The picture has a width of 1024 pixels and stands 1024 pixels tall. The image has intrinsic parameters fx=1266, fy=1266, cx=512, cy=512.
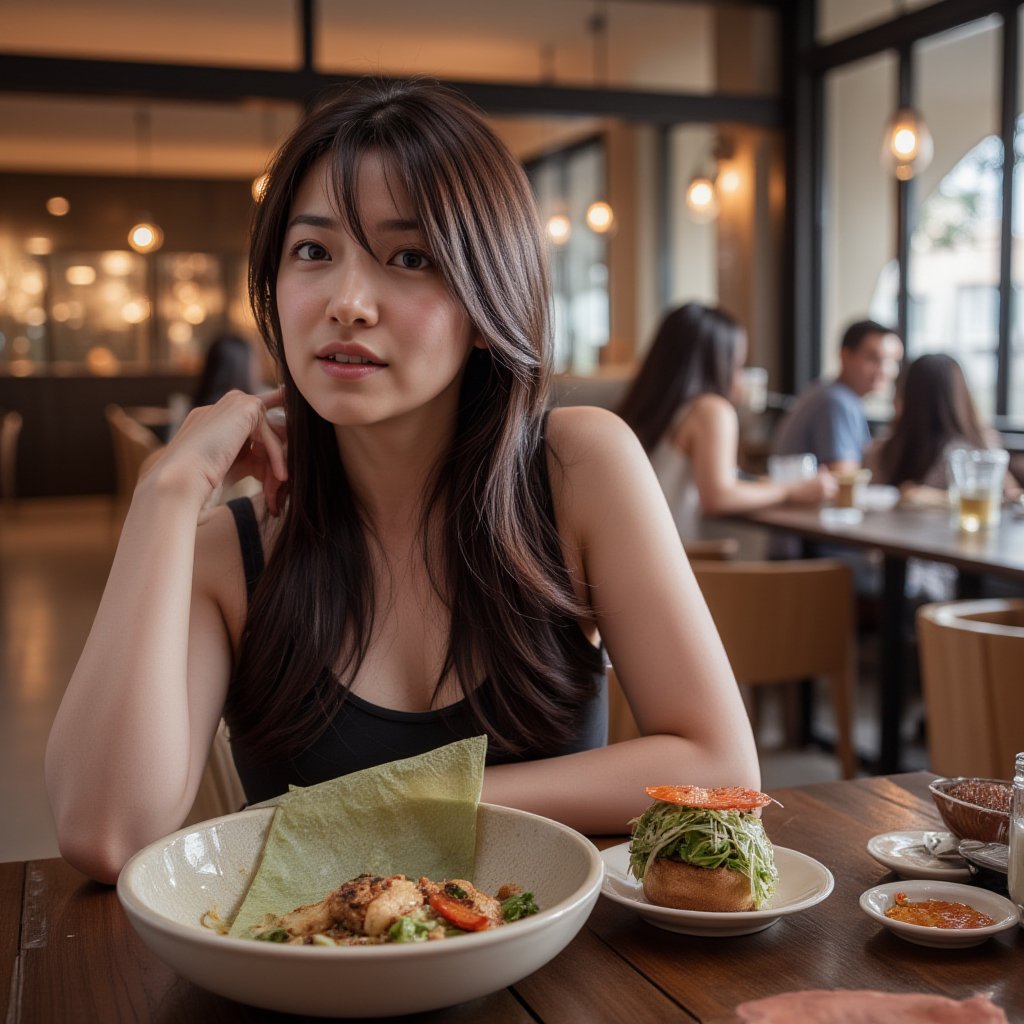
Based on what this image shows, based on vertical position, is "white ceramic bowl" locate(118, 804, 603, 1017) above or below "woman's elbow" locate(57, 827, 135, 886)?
above

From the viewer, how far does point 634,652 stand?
1271mm

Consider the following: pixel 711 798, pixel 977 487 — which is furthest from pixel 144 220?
pixel 711 798

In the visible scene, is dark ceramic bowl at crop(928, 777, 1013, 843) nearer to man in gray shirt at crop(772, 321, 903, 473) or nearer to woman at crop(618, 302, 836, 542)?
woman at crop(618, 302, 836, 542)

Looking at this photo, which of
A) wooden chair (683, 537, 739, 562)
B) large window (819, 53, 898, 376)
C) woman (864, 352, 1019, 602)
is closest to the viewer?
wooden chair (683, 537, 739, 562)

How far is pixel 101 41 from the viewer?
8.16m

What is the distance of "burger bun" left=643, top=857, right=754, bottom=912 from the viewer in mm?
893

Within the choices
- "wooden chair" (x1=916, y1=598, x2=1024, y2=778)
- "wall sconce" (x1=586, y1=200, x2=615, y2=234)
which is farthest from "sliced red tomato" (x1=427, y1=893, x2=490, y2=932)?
"wall sconce" (x1=586, y1=200, x2=615, y2=234)

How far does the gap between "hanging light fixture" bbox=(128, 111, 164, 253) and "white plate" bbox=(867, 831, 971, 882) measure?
1075cm

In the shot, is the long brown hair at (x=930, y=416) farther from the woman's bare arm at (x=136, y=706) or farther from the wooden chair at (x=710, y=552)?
the woman's bare arm at (x=136, y=706)

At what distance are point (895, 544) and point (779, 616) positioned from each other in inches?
14.0

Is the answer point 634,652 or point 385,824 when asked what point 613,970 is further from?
point 634,652

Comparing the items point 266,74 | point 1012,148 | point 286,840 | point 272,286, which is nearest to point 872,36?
point 1012,148

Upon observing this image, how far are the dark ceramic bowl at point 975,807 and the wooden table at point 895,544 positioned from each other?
188 cm

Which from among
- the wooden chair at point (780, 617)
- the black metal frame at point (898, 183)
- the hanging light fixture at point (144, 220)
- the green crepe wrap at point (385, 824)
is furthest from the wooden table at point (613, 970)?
the hanging light fixture at point (144, 220)
